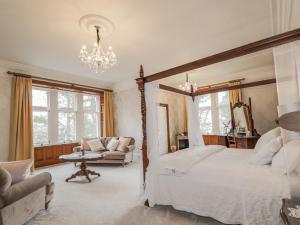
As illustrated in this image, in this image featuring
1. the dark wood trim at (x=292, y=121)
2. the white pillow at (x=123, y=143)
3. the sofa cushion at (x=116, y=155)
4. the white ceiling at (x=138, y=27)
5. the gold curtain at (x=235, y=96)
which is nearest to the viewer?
the dark wood trim at (x=292, y=121)

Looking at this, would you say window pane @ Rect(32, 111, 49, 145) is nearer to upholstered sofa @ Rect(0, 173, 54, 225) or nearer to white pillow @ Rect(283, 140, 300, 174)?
upholstered sofa @ Rect(0, 173, 54, 225)

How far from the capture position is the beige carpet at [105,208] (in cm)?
221

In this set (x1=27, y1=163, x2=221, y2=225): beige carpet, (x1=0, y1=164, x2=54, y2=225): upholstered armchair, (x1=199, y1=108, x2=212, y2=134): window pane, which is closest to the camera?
(x1=0, y1=164, x2=54, y2=225): upholstered armchair

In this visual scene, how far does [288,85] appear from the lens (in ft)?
5.77

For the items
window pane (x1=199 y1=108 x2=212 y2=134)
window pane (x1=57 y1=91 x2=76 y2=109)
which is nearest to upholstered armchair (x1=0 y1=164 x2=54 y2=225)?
window pane (x1=57 y1=91 x2=76 y2=109)

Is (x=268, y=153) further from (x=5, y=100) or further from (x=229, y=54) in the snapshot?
(x=5, y=100)

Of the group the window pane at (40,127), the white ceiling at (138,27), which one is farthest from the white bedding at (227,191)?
the window pane at (40,127)

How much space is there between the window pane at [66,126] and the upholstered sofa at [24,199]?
12.5ft

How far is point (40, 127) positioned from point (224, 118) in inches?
249

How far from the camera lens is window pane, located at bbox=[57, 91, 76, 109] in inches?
239

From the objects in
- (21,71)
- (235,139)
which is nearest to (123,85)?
(21,71)

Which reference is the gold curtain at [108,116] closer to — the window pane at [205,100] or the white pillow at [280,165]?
the window pane at [205,100]

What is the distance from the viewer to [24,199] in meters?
2.08

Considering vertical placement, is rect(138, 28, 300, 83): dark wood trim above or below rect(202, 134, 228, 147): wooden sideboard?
above
